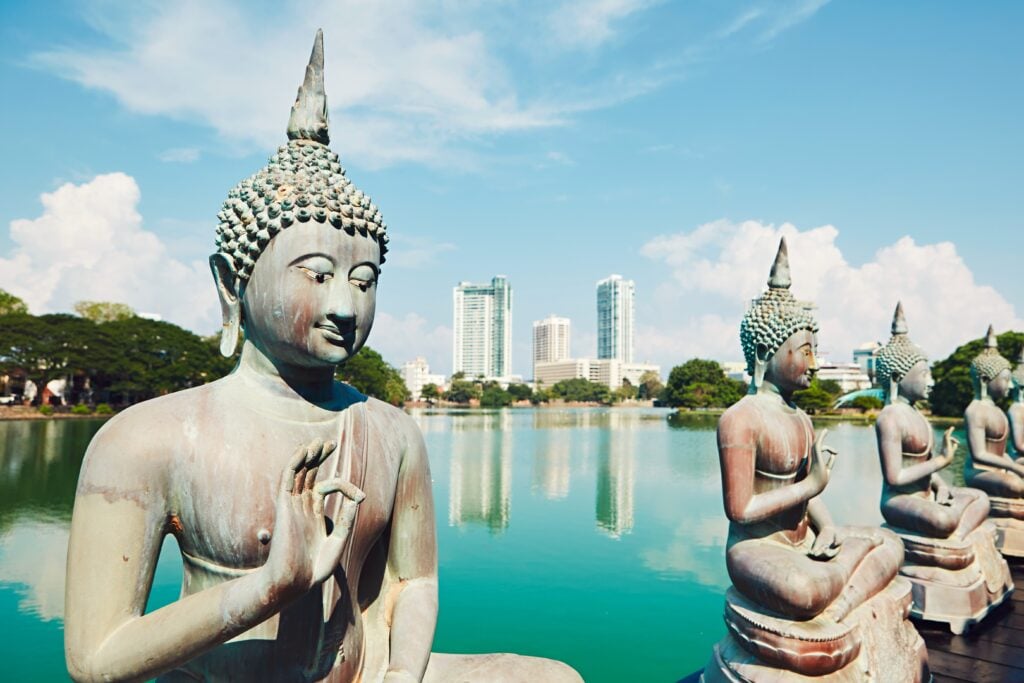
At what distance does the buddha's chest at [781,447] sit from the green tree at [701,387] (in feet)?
180

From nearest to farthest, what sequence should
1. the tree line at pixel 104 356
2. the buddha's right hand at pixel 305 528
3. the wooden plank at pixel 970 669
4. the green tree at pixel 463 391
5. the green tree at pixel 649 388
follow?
the buddha's right hand at pixel 305 528 → the wooden plank at pixel 970 669 → the tree line at pixel 104 356 → the green tree at pixel 463 391 → the green tree at pixel 649 388

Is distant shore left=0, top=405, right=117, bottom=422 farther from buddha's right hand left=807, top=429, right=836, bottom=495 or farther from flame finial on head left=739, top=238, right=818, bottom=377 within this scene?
buddha's right hand left=807, top=429, right=836, bottom=495

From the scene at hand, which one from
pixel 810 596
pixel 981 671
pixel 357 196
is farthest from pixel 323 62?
pixel 981 671

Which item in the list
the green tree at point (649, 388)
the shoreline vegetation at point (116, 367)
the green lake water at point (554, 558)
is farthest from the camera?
the green tree at point (649, 388)

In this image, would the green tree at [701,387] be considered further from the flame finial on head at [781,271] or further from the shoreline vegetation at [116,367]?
the flame finial on head at [781,271]

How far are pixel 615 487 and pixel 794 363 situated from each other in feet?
40.5

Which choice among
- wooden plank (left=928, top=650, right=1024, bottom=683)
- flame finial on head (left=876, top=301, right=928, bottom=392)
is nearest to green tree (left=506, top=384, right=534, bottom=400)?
flame finial on head (left=876, top=301, right=928, bottom=392)

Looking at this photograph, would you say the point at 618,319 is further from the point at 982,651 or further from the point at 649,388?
the point at 982,651

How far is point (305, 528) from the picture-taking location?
5.42 ft

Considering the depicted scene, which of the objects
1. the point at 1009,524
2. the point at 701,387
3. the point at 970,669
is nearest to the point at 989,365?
the point at 1009,524

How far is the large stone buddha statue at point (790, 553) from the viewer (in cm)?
360

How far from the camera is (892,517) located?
5.88 metres

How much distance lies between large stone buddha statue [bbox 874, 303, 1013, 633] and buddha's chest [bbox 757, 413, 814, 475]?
2.12 m

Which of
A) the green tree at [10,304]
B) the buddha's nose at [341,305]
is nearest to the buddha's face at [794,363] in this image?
the buddha's nose at [341,305]
